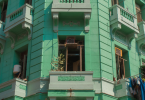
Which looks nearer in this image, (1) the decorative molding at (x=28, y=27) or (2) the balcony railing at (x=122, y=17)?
(1) the decorative molding at (x=28, y=27)

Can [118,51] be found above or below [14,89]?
above

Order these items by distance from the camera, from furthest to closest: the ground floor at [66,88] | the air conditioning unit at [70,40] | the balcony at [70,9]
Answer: the air conditioning unit at [70,40], the balcony at [70,9], the ground floor at [66,88]

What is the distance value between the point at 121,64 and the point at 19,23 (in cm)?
675

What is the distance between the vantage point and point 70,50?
15.8 metres

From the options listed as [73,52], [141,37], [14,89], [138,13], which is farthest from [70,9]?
[138,13]

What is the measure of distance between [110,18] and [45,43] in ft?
14.3

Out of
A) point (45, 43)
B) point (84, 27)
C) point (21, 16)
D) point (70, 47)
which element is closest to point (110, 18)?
point (84, 27)

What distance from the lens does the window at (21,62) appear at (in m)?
16.0

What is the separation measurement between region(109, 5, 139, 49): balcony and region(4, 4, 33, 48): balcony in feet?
16.5

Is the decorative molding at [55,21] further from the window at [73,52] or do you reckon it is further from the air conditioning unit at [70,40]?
the air conditioning unit at [70,40]

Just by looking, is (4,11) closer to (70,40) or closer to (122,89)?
(70,40)

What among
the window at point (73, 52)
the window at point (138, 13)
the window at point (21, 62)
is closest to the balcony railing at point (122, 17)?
the window at point (73, 52)

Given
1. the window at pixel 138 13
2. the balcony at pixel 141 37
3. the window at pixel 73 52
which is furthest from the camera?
the window at pixel 138 13

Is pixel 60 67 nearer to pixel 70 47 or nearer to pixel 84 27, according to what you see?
pixel 70 47
